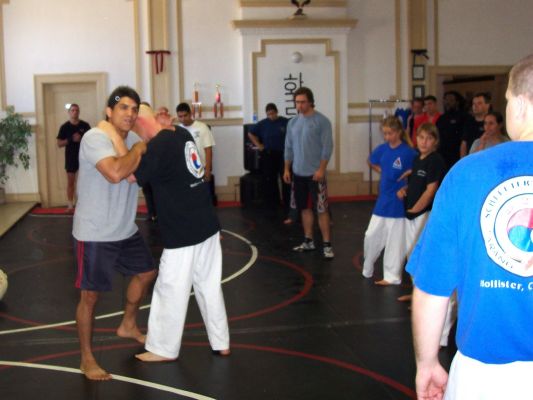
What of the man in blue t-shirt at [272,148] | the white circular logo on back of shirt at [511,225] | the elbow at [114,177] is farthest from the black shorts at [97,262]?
the man in blue t-shirt at [272,148]

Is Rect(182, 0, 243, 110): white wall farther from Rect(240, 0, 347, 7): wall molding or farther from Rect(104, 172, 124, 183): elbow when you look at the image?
Rect(104, 172, 124, 183): elbow

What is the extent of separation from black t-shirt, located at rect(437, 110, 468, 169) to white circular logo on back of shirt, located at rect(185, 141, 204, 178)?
22.8 feet

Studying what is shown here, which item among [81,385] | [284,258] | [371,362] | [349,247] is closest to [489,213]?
[371,362]

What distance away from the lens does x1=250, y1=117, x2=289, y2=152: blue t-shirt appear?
11.9 meters

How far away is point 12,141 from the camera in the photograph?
39.9ft

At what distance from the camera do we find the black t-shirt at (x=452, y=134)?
10.6 m

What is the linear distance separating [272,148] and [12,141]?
4796mm

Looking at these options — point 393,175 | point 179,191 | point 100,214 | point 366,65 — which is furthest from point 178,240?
point 366,65

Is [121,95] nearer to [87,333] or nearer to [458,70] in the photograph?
[87,333]

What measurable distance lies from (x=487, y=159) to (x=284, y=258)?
19.5 ft

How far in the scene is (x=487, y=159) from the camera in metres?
1.78

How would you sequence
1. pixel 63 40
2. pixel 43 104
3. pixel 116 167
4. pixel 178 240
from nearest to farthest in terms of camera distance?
pixel 116 167 → pixel 178 240 → pixel 63 40 → pixel 43 104

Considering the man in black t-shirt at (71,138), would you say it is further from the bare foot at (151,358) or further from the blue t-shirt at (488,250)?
the blue t-shirt at (488,250)

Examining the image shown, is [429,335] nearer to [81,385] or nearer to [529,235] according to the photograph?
[529,235]
